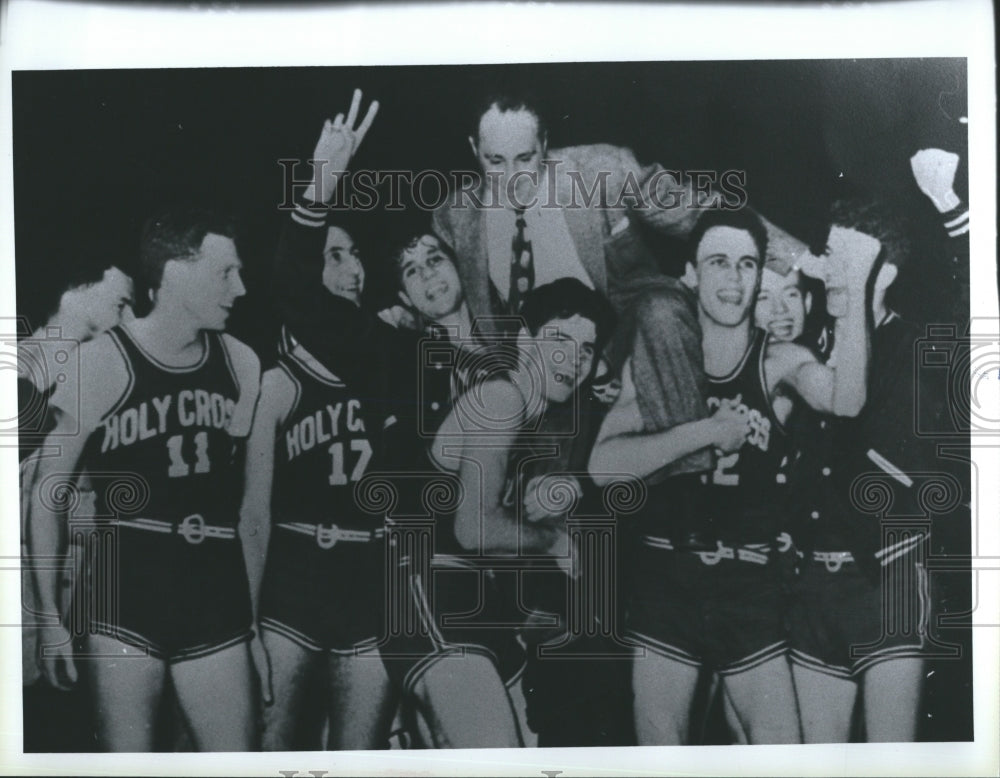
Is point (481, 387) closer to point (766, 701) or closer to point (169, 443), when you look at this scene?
point (169, 443)

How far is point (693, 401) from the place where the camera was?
7.32 feet

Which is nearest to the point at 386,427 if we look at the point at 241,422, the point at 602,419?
the point at 241,422

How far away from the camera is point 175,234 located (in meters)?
2.21

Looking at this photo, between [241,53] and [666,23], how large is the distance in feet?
2.95

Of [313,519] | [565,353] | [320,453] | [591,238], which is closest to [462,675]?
[313,519]

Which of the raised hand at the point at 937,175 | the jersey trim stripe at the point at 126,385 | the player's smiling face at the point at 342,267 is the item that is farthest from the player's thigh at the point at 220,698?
the raised hand at the point at 937,175

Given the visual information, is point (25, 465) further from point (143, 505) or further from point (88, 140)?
point (88, 140)

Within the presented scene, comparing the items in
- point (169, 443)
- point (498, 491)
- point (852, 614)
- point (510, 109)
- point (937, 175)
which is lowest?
point (852, 614)

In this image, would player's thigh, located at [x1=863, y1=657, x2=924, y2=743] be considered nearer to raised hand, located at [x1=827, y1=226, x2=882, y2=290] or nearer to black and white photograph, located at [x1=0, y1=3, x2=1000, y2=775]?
black and white photograph, located at [x1=0, y1=3, x2=1000, y2=775]

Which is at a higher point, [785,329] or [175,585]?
[785,329]

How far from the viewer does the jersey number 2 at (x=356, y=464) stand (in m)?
2.22

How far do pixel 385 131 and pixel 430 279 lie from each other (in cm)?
32

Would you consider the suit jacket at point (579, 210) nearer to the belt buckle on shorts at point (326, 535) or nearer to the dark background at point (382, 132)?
the dark background at point (382, 132)

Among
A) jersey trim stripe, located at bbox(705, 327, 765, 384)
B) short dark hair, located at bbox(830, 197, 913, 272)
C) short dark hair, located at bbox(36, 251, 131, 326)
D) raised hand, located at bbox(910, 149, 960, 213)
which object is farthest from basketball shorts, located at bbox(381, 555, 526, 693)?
raised hand, located at bbox(910, 149, 960, 213)
